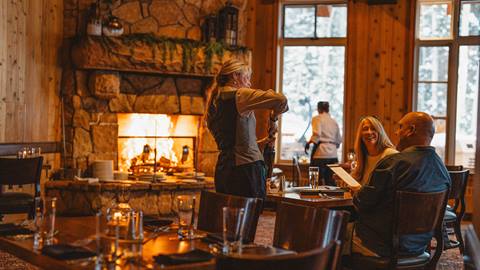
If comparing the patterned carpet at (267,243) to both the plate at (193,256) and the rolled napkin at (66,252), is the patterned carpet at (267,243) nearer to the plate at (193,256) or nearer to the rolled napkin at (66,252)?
the rolled napkin at (66,252)

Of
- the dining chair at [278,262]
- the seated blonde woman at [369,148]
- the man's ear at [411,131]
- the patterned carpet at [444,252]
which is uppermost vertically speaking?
the man's ear at [411,131]

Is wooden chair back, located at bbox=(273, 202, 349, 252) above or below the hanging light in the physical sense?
below

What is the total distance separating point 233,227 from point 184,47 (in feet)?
19.4

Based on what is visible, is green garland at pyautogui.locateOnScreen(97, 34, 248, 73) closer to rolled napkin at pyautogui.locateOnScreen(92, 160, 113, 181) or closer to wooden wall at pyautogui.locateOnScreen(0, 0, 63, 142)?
wooden wall at pyautogui.locateOnScreen(0, 0, 63, 142)

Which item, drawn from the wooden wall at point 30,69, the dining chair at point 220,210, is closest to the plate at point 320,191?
the dining chair at point 220,210

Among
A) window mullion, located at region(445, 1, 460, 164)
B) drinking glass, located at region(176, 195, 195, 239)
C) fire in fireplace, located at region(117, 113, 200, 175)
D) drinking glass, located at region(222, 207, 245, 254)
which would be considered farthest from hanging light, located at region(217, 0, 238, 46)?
drinking glass, located at region(222, 207, 245, 254)

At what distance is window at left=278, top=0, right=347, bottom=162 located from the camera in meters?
9.08

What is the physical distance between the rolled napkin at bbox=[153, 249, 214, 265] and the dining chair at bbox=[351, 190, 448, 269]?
1.34 metres

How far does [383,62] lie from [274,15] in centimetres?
156

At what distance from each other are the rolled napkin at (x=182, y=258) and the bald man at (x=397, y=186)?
55.3 inches

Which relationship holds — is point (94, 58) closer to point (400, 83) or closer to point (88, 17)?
point (88, 17)

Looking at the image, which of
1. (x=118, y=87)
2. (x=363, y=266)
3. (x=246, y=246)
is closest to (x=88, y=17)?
(x=118, y=87)

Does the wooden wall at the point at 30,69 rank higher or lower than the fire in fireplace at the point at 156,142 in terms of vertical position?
higher

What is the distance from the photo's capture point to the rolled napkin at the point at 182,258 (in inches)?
89.9
